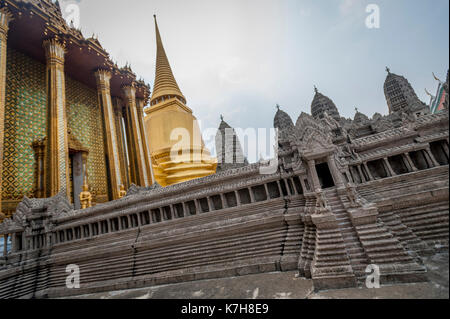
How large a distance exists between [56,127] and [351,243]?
777 inches

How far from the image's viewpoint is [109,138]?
21453 mm

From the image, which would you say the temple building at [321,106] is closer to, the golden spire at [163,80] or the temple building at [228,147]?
the temple building at [228,147]

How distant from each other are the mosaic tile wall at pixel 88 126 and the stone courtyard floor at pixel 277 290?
16.0 meters

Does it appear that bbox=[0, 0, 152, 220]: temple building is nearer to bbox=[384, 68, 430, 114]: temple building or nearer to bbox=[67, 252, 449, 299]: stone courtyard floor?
bbox=[67, 252, 449, 299]: stone courtyard floor

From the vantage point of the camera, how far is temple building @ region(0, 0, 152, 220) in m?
15.6

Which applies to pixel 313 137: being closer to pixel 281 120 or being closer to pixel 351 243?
pixel 351 243

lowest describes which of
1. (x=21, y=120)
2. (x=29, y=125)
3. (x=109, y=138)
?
(x=109, y=138)

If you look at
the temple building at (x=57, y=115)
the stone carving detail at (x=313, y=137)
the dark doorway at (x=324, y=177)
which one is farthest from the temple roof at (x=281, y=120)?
the stone carving detail at (x=313, y=137)

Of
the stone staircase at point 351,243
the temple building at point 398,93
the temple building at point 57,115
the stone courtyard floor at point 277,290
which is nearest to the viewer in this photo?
the stone courtyard floor at point 277,290

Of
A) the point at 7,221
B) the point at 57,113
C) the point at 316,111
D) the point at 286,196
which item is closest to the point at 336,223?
the point at 286,196

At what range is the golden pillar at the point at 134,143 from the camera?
2393 centimetres

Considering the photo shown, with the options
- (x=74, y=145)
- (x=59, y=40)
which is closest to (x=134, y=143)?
(x=74, y=145)

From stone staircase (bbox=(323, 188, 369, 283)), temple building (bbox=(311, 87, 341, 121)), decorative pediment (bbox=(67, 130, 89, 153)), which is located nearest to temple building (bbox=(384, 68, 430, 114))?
temple building (bbox=(311, 87, 341, 121))
